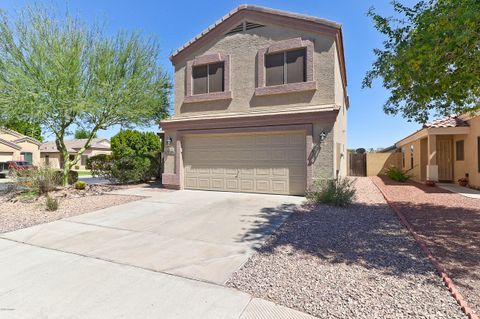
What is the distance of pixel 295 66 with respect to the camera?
35.1 feet

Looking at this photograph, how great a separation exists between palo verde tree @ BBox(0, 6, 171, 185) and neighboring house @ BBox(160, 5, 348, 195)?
5.46 feet

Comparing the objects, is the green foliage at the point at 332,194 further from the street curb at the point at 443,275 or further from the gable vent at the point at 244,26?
the gable vent at the point at 244,26

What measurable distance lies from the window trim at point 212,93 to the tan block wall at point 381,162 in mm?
15034

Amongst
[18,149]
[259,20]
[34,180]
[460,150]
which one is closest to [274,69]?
[259,20]

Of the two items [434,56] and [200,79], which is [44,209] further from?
[434,56]

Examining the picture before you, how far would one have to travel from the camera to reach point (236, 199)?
32.4 ft

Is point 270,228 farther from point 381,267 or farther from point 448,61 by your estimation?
point 448,61

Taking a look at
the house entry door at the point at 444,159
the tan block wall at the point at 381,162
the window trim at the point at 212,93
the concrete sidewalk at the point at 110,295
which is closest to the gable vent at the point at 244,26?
the window trim at the point at 212,93

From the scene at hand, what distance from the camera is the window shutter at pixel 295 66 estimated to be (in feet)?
34.8

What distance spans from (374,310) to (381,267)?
129cm

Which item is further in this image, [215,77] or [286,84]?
[215,77]

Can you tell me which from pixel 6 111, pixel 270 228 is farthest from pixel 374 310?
pixel 6 111

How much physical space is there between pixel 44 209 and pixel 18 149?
27.3 meters

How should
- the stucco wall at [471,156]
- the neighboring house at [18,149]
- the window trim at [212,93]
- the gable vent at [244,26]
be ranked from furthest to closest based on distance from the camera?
1. the neighboring house at [18,149]
2. the stucco wall at [471,156]
3. the window trim at [212,93]
4. the gable vent at [244,26]
